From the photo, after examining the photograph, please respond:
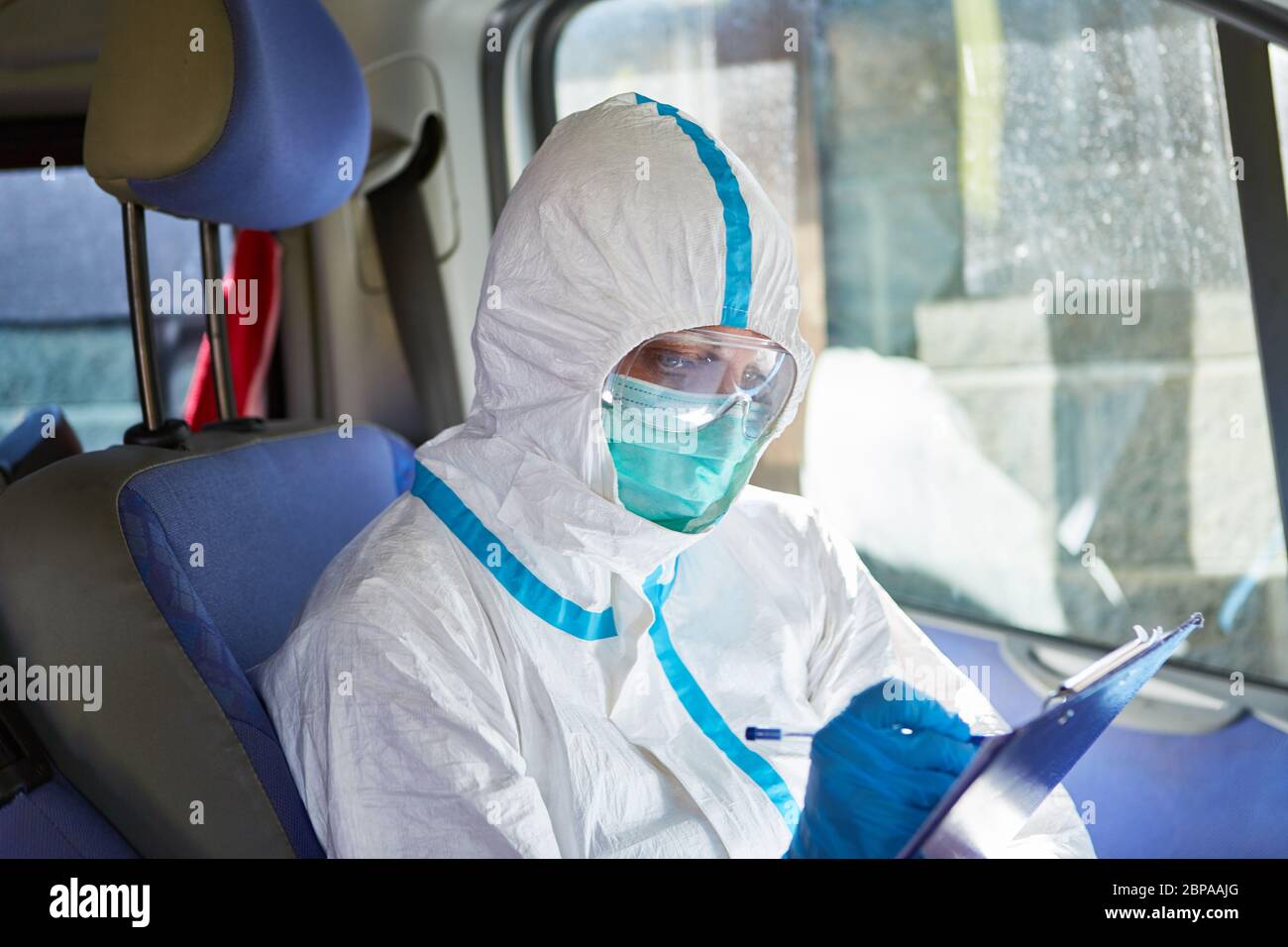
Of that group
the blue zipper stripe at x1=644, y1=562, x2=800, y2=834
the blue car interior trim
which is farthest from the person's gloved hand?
the blue car interior trim

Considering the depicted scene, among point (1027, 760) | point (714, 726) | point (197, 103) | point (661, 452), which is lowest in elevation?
point (714, 726)

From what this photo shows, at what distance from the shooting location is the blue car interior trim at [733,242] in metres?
1.16

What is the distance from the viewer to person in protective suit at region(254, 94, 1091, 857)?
102 cm

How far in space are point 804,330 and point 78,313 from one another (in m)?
1.47

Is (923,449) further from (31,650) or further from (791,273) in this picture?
(31,650)

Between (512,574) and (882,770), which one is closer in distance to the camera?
(882,770)

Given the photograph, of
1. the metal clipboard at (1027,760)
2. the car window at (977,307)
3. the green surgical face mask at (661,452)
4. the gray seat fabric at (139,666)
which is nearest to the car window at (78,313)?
the car window at (977,307)

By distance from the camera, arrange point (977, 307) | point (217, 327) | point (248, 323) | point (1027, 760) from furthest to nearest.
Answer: point (977, 307) < point (248, 323) < point (217, 327) < point (1027, 760)

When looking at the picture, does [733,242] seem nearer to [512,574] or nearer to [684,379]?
[684,379]

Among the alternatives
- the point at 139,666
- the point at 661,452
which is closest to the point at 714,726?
the point at 661,452

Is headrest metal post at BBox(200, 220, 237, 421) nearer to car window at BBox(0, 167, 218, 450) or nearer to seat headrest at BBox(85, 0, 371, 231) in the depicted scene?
seat headrest at BBox(85, 0, 371, 231)

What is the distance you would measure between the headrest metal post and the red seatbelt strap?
48cm

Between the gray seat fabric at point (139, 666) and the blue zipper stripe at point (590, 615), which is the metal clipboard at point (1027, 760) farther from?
the gray seat fabric at point (139, 666)

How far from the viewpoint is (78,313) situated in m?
2.17
